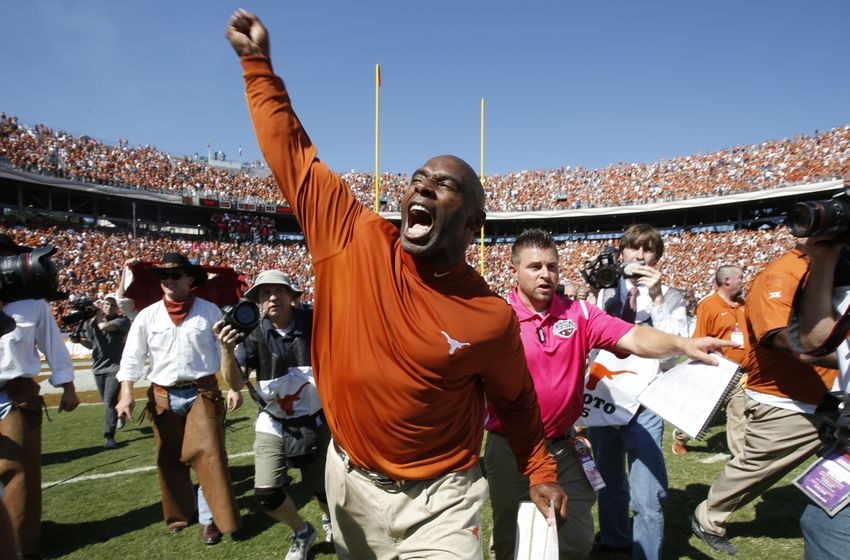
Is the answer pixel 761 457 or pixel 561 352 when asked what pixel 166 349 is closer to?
pixel 561 352

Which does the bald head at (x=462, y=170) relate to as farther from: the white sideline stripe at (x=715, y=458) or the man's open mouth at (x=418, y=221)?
the white sideline stripe at (x=715, y=458)

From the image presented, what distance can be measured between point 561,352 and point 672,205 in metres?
35.2

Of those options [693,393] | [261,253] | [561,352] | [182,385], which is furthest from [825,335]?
[261,253]

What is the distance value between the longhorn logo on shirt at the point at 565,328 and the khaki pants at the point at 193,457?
304 centimetres

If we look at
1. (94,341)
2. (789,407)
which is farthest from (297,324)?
(94,341)

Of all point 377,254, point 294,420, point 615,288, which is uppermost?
point 377,254

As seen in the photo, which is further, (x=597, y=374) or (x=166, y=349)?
(x=166, y=349)

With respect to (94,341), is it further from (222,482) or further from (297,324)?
(297,324)

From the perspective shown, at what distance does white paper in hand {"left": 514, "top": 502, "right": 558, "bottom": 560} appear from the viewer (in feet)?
5.72

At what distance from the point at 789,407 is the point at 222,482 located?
4265mm

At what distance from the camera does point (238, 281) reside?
531 centimetres

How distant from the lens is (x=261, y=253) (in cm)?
3478

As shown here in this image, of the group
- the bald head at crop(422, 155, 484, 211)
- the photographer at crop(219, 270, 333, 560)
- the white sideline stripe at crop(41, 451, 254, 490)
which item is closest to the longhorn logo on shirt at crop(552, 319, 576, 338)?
the bald head at crop(422, 155, 484, 211)

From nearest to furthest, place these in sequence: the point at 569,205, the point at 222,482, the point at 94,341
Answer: the point at 222,482 < the point at 94,341 < the point at 569,205
